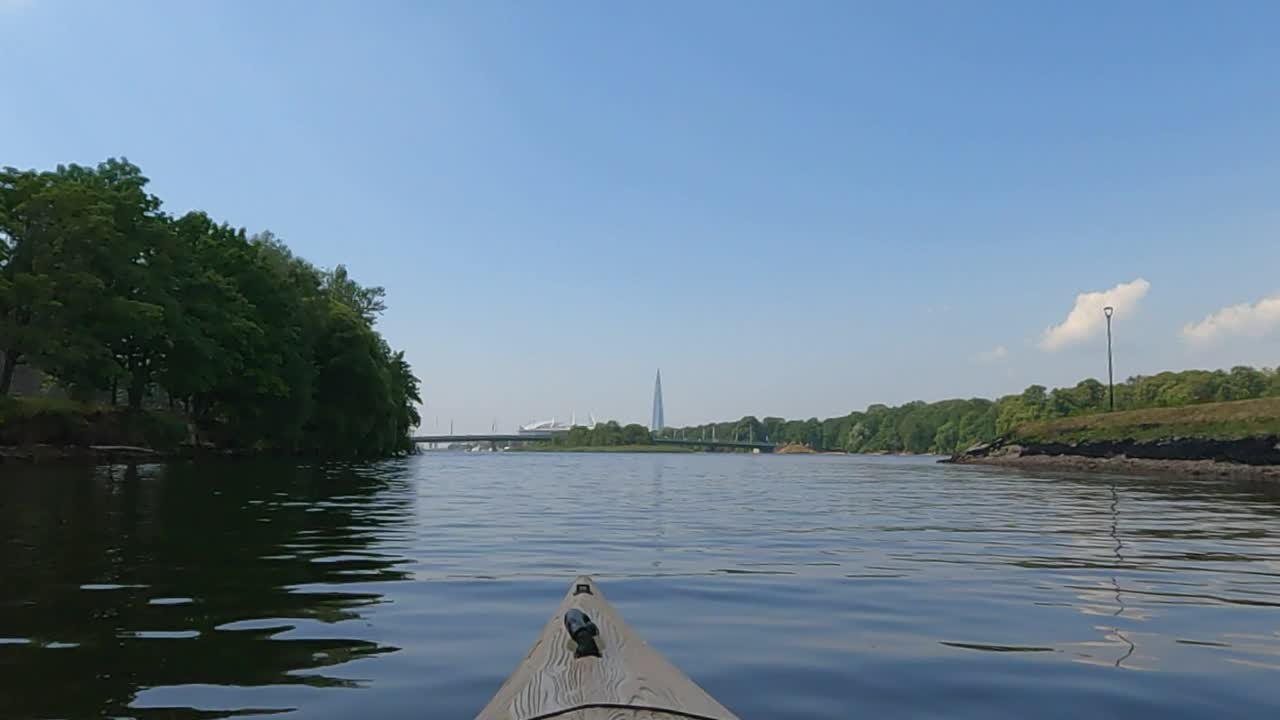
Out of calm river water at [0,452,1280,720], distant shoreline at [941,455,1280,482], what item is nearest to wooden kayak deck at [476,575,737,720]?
calm river water at [0,452,1280,720]

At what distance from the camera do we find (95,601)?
25.6 ft

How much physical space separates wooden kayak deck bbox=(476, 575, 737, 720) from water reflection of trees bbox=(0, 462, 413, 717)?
2191 mm

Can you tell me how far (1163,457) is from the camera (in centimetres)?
5072

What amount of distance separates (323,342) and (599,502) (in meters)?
51.1

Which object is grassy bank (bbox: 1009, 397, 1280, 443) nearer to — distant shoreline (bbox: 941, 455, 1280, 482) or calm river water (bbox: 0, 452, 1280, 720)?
distant shoreline (bbox: 941, 455, 1280, 482)

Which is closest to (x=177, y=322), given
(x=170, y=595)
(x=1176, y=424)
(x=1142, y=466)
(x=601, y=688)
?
(x=170, y=595)

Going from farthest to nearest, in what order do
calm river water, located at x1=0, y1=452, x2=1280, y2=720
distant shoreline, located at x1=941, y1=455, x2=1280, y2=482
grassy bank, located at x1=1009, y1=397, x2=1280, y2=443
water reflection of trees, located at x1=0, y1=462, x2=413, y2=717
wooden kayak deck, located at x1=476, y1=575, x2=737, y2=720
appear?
grassy bank, located at x1=1009, y1=397, x2=1280, y2=443 < distant shoreline, located at x1=941, y1=455, x2=1280, y2=482 < water reflection of trees, located at x1=0, y1=462, x2=413, y2=717 < calm river water, located at x1=0, y1=452, x2=1280, y2=720 < wooden kayak deck, located at x1=476, y1=575, x2=737, y2=720

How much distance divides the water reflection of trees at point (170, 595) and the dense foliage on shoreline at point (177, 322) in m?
28.5

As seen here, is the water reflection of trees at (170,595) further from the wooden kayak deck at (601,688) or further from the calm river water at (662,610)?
the wooden kayak deck at (601,688)

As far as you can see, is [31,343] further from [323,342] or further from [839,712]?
[839,712]

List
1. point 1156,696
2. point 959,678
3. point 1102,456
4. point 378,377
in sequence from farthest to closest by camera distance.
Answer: point 378,377 → point 1102,456 → point 959,678 → point 1156,696

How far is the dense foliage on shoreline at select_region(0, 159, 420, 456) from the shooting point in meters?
42.1

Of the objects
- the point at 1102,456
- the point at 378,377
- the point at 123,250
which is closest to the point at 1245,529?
the point at 1102,456

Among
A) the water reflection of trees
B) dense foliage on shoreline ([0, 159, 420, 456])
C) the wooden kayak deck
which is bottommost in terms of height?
the water reflection of trees
